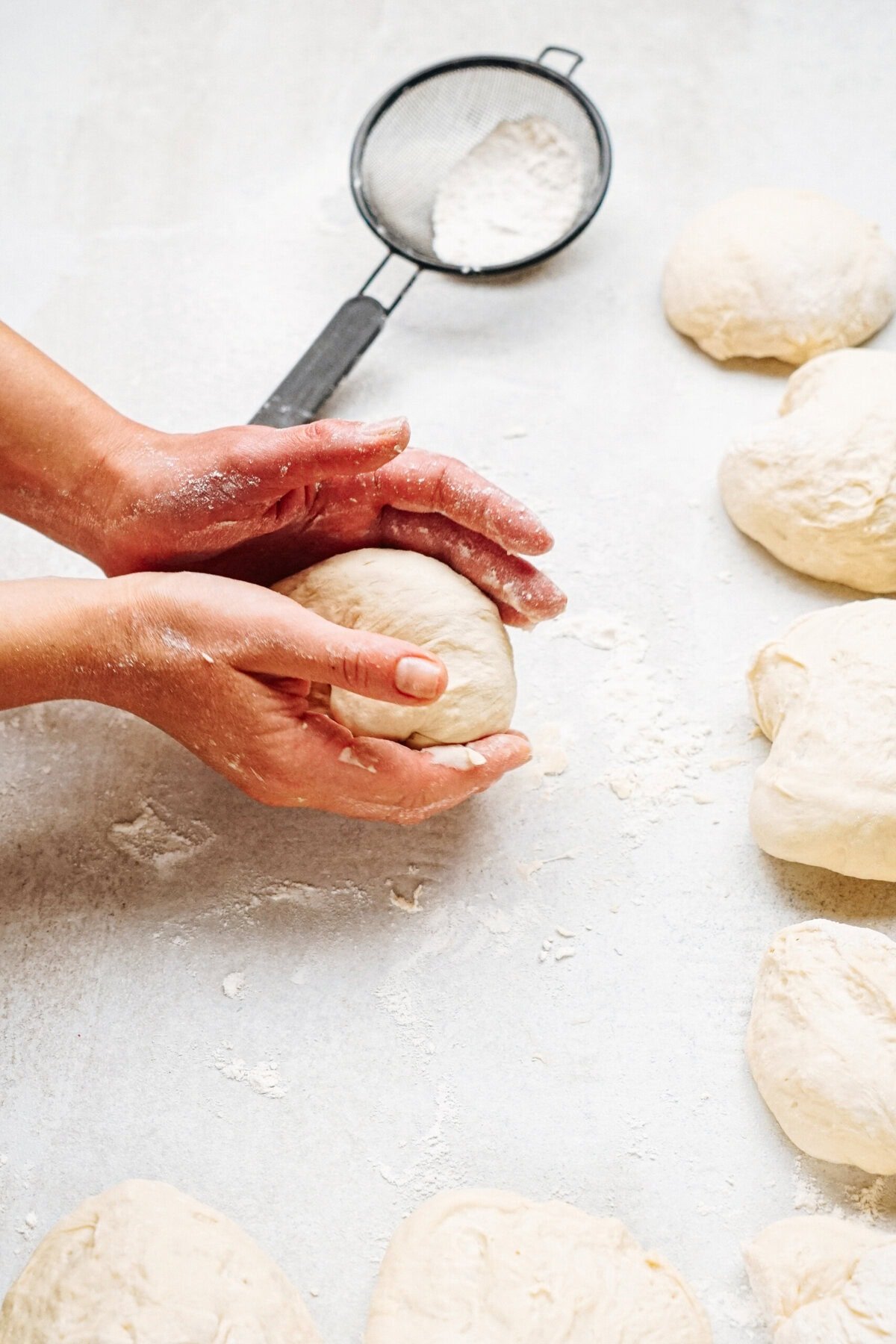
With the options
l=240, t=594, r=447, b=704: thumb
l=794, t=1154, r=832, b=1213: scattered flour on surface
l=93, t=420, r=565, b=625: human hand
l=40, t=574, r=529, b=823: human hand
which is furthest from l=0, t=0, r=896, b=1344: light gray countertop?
l=240, t=594, r=447, b=704: thumb

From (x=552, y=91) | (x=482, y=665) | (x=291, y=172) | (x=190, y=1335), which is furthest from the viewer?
(x=291, y=172)

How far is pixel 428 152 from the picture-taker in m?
2.42

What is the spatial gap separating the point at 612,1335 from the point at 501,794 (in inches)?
32.7

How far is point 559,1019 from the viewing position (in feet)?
5.70

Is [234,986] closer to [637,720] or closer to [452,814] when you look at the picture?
[452,814]

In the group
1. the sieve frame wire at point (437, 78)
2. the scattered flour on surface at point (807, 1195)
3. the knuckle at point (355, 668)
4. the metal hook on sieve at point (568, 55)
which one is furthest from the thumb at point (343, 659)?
the metal hook on sieve at point (568, 55)

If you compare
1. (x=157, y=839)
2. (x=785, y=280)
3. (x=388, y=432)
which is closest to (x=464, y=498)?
(x=388, y=432)

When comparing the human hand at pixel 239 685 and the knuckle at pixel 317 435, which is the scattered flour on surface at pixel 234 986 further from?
the knuckle at pixel 317 435

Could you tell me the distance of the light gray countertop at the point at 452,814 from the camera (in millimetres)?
1654

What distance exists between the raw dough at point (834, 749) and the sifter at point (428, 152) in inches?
41.0

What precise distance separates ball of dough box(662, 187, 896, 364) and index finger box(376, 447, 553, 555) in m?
0.78

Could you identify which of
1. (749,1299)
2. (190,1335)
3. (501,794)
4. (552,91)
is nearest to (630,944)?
(501,794)

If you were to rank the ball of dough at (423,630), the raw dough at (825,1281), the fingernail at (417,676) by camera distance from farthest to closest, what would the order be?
the ball of dough at (423,630)
the fingernail at (417,676)
the raw dough at (825,1281)

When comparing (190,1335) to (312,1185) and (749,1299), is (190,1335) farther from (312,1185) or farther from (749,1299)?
(749,1299)
